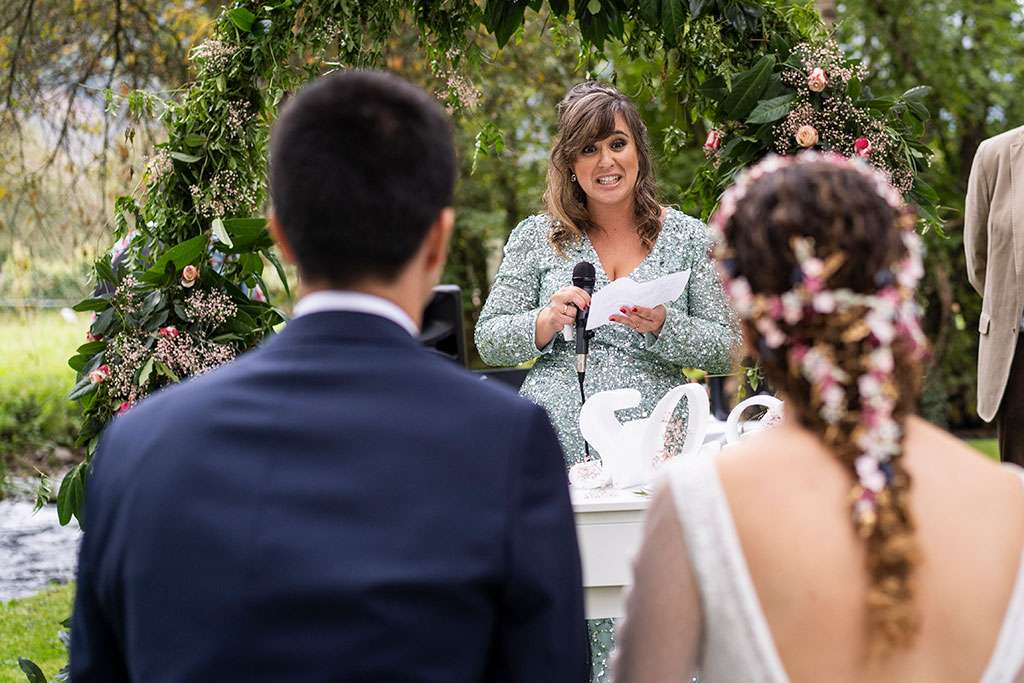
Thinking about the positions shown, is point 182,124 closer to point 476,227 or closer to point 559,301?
point 559,301

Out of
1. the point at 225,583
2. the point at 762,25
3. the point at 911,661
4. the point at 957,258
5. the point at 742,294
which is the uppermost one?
the point at 762,25

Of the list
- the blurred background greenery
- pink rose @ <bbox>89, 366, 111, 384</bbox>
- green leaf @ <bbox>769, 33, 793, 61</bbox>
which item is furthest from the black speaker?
green leaf @ <bbox>769, 33, 793, 61</bbox>

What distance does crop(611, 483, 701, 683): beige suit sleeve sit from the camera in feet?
4.34

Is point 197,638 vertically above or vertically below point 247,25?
below

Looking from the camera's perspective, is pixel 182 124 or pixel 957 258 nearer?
pixel 182 124

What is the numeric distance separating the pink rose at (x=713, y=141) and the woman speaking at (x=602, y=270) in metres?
0.40

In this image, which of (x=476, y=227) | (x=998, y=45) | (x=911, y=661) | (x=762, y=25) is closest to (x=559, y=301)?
(x=762, y=25)

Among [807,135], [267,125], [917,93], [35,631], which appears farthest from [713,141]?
[35,631]

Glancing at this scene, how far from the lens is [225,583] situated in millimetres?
1202

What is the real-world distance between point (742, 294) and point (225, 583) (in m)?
0.72

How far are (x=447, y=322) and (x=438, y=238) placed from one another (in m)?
5.66

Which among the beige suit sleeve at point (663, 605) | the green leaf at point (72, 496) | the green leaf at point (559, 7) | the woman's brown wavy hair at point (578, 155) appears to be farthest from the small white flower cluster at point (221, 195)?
the beige suit sleeve at point (663, 605)

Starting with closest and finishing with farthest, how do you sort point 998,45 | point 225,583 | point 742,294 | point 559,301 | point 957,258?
point 225,583 < point 742,294 < point 559,301 < point 998,45 < point 957,258

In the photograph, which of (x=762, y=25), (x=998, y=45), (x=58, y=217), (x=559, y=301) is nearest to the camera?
(x=559, y=301)
